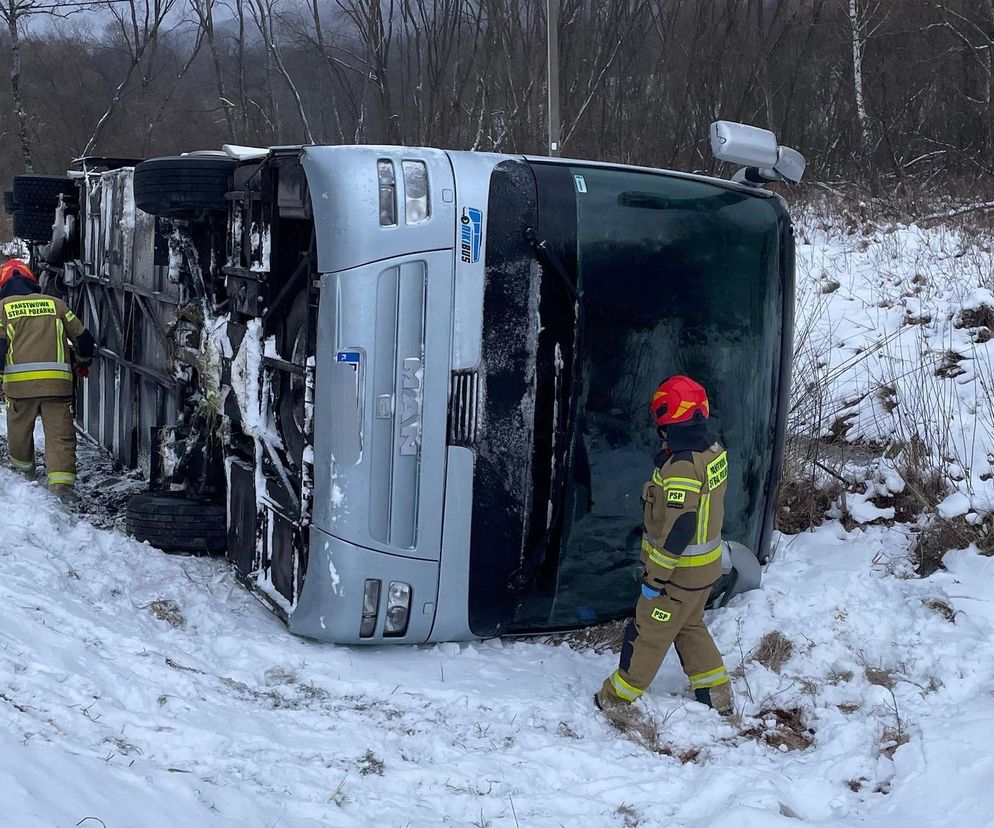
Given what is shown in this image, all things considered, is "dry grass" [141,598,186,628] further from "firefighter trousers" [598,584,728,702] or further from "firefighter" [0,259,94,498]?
"firefighter" [0,259,94,498]

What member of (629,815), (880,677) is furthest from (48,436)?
(880,677)

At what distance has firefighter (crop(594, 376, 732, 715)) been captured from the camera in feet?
12.2

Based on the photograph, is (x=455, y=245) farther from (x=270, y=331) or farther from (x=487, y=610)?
(x=487, y=610)

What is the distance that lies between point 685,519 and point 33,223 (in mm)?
6118

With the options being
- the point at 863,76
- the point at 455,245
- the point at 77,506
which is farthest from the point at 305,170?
the point at 863,76

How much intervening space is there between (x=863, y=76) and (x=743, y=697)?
1577 centimetres

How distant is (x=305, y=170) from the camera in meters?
3.78

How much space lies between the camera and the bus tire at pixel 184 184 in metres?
4.60

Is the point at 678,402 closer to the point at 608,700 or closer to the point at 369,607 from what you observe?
the point at 608,700

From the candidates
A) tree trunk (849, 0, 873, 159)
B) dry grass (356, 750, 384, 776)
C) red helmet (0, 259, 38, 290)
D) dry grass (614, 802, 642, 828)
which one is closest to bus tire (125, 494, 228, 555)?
dry grass (356, 750, 384, 776)

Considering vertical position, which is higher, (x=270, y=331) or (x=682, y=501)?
(x=270, y=331)

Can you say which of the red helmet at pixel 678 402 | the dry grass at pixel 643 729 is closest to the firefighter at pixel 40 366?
the dry grass at pixel 643 729

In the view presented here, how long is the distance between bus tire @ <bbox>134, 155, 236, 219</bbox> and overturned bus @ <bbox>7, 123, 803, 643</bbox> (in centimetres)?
1

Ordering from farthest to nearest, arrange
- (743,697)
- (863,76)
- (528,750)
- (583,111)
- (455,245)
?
1. (863,76)
2. (583,111)
3. (743,697)
4. (455,245)
5. (528,750)
